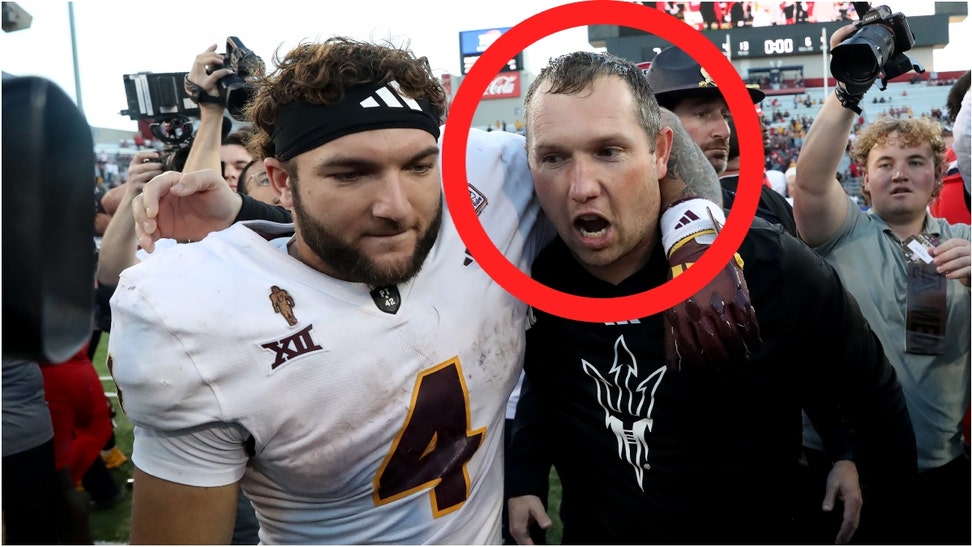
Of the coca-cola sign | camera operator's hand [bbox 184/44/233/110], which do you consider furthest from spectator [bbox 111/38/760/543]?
the coca-cola sign

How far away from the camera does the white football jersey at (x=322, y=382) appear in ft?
5.70

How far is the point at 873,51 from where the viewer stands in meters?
2.34

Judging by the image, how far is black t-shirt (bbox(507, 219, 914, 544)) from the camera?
200 cm

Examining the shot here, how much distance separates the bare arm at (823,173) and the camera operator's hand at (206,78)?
2.07 m

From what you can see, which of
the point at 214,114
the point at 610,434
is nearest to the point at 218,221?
Answer: the point at 214,114

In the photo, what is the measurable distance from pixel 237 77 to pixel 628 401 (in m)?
1.86

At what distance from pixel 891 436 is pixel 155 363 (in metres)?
1.94

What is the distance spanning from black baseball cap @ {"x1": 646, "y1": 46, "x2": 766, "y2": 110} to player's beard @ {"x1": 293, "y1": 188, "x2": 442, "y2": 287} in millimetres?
1460

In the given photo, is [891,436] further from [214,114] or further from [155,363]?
[214,114]

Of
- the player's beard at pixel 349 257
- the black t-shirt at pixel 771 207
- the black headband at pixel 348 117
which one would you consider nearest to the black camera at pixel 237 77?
the black headband at pixel 348 117

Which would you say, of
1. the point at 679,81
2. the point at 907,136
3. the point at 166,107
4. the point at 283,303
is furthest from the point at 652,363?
the point at 166,107

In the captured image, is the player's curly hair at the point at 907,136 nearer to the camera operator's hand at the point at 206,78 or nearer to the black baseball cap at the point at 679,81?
the black baseball cap at the point at 679,81

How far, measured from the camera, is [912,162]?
2.99m

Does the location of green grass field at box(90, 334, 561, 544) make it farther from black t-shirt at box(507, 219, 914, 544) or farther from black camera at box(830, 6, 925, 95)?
black camera at box(830, 6, 925, 95)
